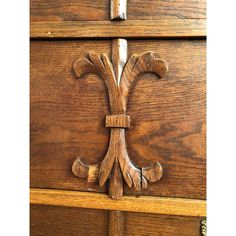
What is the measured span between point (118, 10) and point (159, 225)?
455 mm

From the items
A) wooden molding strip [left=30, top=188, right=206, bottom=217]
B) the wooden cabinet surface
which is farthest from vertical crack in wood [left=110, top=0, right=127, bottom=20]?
wooden molding strip [left=30, top=188, right=206, bottom=217]

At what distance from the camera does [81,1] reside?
1.90 ft

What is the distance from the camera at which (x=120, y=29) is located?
1.84 ft

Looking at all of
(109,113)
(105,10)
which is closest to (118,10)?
(105,10)

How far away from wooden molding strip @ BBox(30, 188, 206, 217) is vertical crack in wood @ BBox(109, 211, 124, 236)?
0.05ft

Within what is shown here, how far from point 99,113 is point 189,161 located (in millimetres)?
212

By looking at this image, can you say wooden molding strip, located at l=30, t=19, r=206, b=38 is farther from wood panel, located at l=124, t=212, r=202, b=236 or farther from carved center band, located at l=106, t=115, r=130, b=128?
wood panel, located at l=124, t=212, r=202, b=236

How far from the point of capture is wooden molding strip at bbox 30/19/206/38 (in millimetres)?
542

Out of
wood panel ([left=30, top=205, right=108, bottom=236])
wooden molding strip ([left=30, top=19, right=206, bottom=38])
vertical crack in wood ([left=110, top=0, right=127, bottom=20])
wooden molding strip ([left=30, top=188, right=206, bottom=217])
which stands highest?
A: vertical crack in wood ([left=110, top=0, right=127, bottom=20])

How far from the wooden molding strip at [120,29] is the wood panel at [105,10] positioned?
0.04 feet

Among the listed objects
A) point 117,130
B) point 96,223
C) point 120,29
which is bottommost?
point 96,223

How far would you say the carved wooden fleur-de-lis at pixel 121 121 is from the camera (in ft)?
1.84

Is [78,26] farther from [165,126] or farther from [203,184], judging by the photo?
[203,184]

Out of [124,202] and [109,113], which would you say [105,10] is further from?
[124,202]
